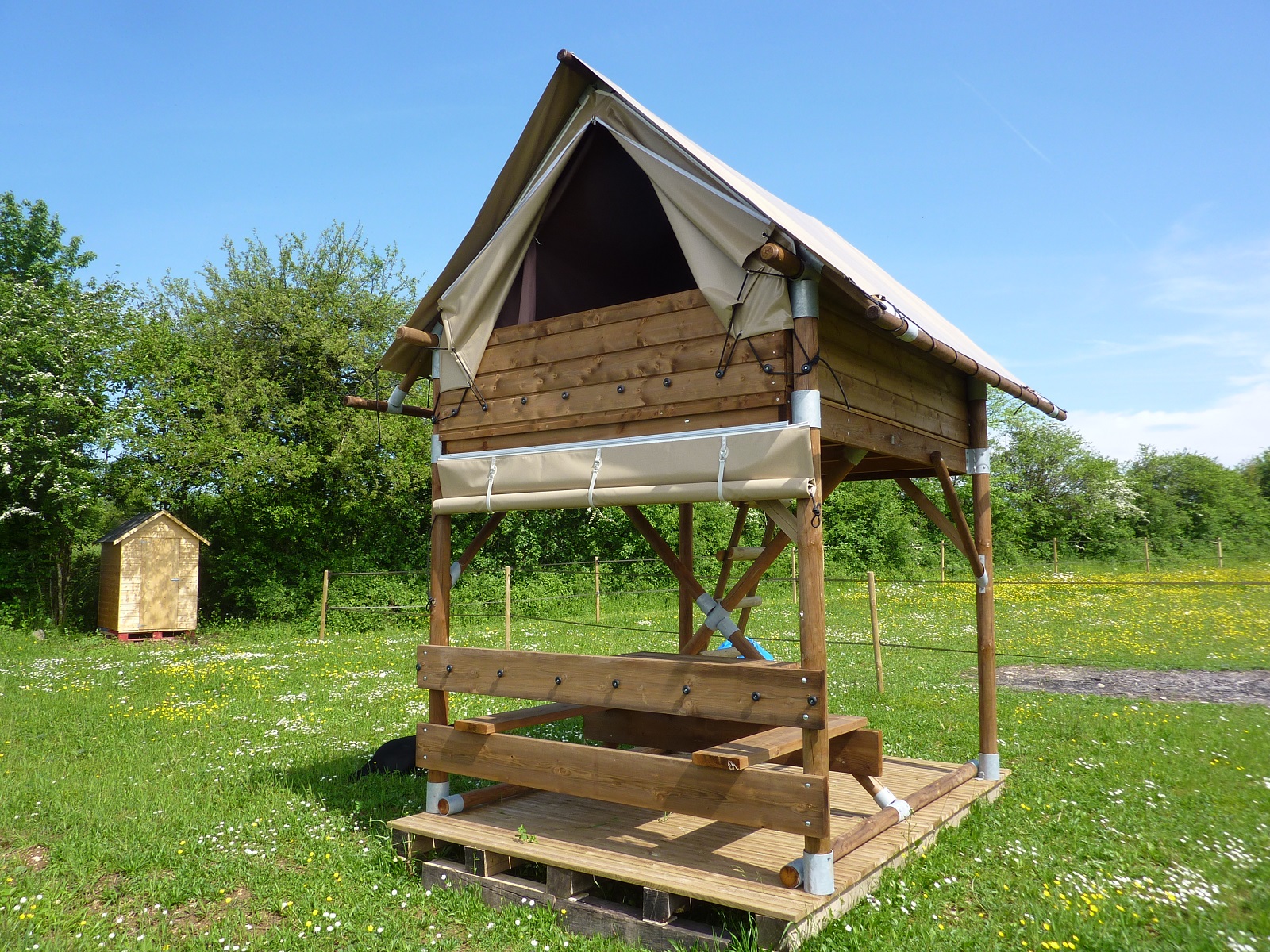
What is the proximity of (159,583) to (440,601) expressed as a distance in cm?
1504

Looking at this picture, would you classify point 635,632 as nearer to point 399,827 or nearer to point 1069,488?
point 399,827

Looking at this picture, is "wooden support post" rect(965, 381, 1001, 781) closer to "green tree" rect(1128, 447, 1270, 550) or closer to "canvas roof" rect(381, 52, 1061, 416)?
"canvas roof" rect(381, 52, 1061, 416)

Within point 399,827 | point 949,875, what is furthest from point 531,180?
point 949,875

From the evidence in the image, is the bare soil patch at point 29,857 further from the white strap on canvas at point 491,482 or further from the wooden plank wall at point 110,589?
the wooden plank wall at point 110,589

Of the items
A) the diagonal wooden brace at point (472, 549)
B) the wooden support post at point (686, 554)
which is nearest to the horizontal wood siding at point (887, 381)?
the wooden support post at point (686, 554)

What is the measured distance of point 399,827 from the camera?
574cm

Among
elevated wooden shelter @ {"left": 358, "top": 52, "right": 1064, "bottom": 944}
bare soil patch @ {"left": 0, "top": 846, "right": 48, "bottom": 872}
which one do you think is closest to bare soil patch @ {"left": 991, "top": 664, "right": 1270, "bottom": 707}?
elevated wooden shelter @ {"left": 358, "top": 52, "right": 1064, "bottom": 944}

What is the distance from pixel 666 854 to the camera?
5.08 m

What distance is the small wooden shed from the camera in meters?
18.0

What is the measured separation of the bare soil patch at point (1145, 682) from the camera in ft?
37.3

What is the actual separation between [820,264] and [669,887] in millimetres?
3456

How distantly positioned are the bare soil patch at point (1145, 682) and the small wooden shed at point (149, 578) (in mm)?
16665

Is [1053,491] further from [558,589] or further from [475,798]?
[475,798]

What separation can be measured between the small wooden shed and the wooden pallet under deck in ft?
49.6
